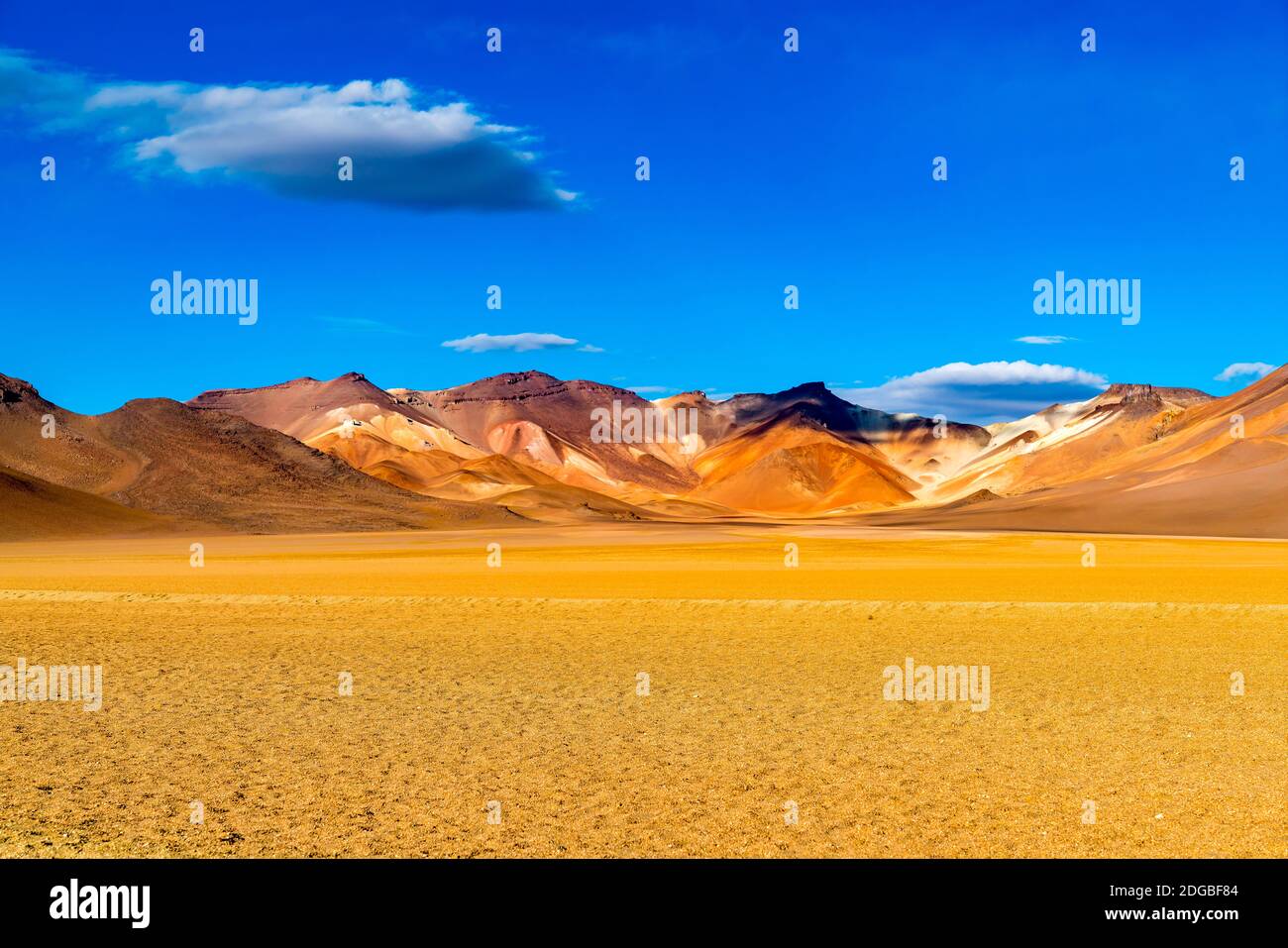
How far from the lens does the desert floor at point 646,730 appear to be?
9.81m

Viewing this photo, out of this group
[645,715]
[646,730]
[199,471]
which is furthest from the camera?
[199,471]

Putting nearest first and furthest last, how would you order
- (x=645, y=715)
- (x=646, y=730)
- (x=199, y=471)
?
1. (x=646, y=730)
2. (x=645, y=715)
3. (x=199, y=471)

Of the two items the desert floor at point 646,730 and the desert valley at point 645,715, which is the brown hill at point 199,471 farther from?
the desert floor at point 646,730

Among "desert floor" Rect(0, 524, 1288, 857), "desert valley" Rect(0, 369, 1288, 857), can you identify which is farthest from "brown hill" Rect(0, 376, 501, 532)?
"desert floor" Rect(0, 524, 1288, 857)

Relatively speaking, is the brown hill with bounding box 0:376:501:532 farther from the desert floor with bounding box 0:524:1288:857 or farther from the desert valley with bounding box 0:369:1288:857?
the desert floor with bounding box 0:524:1288:857

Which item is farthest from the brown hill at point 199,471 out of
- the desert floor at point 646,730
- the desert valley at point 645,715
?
the desert floor at point 646,730

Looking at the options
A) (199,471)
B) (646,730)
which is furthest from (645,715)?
(199,471)

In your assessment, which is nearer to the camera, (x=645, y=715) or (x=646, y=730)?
(x=646, y=730)

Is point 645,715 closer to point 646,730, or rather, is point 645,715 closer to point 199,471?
point 646,730

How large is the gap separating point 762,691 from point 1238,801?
25.4 ft

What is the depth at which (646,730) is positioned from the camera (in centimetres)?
1422

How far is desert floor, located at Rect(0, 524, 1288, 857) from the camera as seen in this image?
32.2ft

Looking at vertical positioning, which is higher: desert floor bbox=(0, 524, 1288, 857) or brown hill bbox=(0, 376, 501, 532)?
brown hill bbox=(0, 376, 501, 532)

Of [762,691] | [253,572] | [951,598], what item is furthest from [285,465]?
[762,691]
